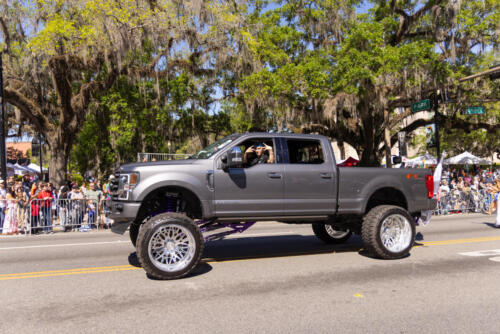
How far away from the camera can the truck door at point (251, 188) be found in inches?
251

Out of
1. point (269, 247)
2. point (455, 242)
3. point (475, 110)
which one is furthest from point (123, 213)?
point (475, 110)

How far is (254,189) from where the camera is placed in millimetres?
6520

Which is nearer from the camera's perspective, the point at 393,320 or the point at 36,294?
the point at 393,320

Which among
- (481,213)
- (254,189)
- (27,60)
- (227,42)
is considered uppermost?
(227,42)

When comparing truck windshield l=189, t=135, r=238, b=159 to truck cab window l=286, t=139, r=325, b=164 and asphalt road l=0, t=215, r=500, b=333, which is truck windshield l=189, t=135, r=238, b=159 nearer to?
truck cab window l=286, t=139, r=325, b=164

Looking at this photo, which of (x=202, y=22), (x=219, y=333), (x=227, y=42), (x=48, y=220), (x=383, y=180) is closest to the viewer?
(x=219, y=333)

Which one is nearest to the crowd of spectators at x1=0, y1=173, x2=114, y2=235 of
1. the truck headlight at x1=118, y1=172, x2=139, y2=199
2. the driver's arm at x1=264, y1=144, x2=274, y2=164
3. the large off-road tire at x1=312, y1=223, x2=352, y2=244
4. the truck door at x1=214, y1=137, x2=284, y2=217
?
the truck headlight at x1=118, y1=172, x2=139, y2=199

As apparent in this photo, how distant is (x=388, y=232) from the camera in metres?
7.30

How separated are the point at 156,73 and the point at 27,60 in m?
5.87

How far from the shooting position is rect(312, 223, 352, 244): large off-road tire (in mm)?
8891

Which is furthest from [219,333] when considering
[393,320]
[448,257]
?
[448,257]

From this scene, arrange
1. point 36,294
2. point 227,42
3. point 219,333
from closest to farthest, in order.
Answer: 1. point 219,333
2. point 36,294
3. point 227,42

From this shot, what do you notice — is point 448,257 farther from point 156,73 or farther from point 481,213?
point 156,73

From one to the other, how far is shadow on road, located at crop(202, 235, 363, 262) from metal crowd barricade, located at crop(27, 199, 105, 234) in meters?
6.16
